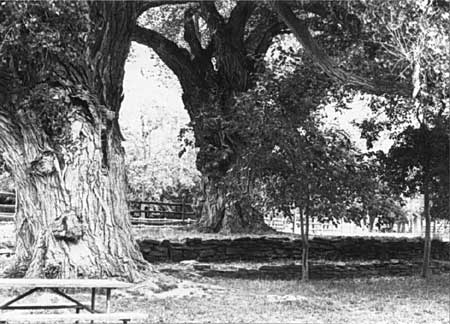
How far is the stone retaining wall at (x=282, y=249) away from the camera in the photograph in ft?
45.3

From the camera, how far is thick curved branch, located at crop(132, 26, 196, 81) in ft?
52.1

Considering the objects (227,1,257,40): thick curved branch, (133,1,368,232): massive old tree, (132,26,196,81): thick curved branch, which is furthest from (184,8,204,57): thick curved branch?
(227,1,257,40): thick curved branch

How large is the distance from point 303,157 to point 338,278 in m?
Answer: 3.04

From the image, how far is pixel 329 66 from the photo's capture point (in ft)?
31.4

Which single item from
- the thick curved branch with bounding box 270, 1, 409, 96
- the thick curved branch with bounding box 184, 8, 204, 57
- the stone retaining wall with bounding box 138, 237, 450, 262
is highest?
the thick curved branch with bounding box 184, 8, 204, 57

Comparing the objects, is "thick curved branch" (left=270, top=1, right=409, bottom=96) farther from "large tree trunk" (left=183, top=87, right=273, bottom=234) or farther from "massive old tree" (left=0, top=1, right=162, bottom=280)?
"large tree trunk" (left=183, top=87, right=273, bottom=234)

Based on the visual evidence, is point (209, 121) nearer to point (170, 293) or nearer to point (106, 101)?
point (106, 101)

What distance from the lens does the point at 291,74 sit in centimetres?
1099

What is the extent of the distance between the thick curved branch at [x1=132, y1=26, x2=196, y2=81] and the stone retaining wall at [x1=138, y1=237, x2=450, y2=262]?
4987 millimetres

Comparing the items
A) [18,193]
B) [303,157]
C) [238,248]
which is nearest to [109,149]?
[18,193]

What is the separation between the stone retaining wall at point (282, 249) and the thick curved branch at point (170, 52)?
499cm

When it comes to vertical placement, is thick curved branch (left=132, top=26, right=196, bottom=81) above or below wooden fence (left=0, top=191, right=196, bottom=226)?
above

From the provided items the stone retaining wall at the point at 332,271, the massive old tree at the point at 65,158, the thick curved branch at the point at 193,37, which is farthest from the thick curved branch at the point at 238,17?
the massive old tree at the point at 65,158

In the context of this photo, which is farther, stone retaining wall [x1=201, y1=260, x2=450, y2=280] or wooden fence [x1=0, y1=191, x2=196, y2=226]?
wooden fence [x1=0, y1=191, x2=196, y2=226]
